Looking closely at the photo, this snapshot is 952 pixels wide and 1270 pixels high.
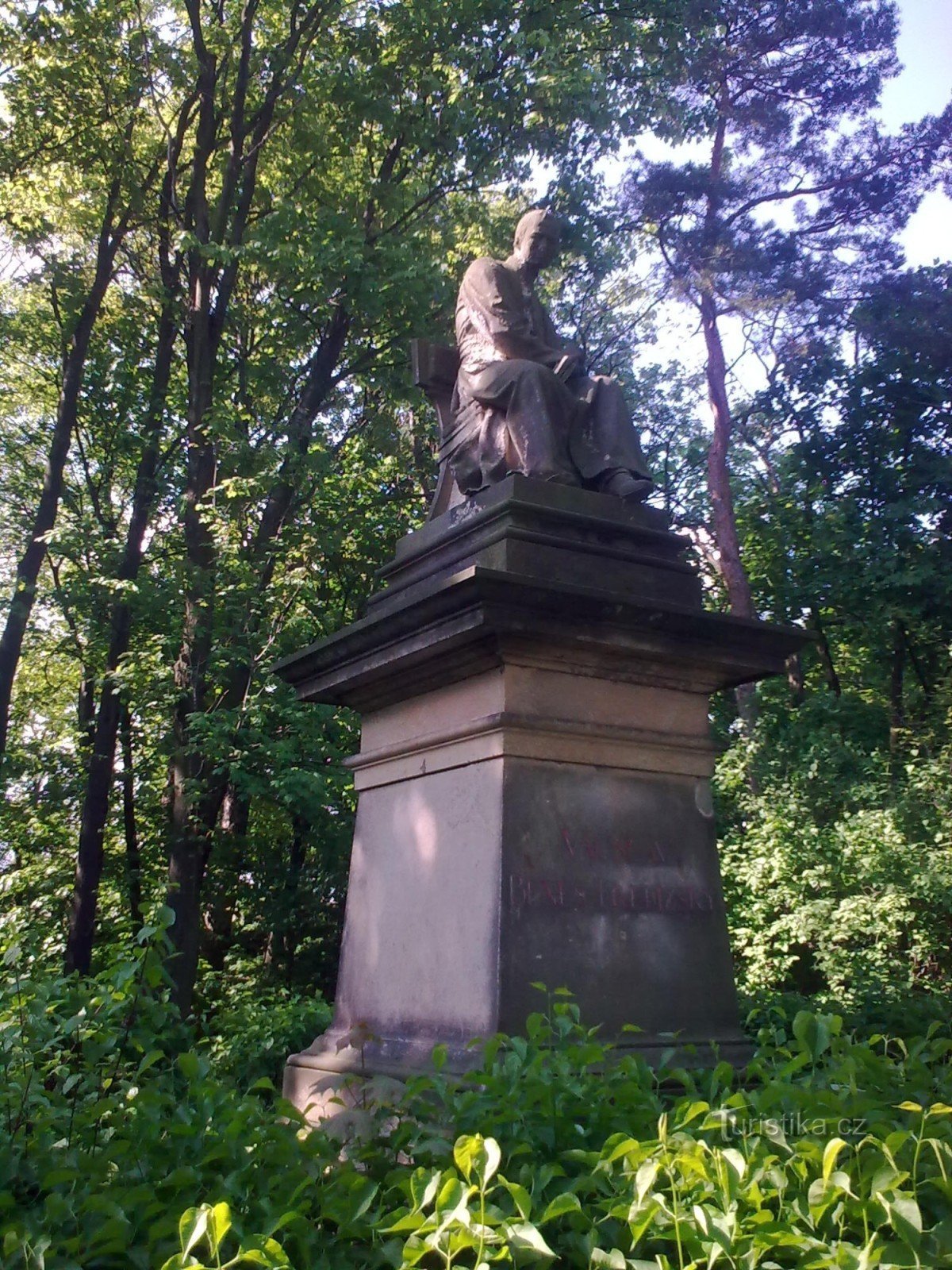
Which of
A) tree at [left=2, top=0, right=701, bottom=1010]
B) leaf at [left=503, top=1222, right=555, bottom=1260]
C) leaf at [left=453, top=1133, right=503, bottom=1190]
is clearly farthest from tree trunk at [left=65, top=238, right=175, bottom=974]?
leaf at [left=503, top=1222, right=555, bottom=1260]

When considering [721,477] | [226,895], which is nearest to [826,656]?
[721,477]

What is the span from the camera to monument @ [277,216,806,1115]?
427cm

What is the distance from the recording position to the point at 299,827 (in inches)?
599

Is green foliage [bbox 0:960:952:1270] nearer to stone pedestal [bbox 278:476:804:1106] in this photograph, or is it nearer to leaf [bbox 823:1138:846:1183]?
leaf [bbox 823:1138:846:1183]

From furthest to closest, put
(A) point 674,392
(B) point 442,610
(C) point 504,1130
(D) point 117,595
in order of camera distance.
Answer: (A) point 674,392 → (D) point 117,595 → (B) point 442,610 → (C) point 504,1130

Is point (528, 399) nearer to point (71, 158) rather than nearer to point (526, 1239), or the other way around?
point (526, 1239)

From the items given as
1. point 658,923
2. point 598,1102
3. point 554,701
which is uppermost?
point 554,701

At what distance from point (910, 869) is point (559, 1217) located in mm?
10601

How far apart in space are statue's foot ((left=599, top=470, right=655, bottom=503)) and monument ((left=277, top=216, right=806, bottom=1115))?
0.01m

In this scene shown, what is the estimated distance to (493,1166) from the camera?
214 cm

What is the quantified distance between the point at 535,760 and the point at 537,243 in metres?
2.89

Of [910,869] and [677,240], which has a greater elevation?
[677,240]

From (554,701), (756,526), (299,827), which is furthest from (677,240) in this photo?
(554,701)

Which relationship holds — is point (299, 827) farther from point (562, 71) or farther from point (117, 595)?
point (562, 71)
